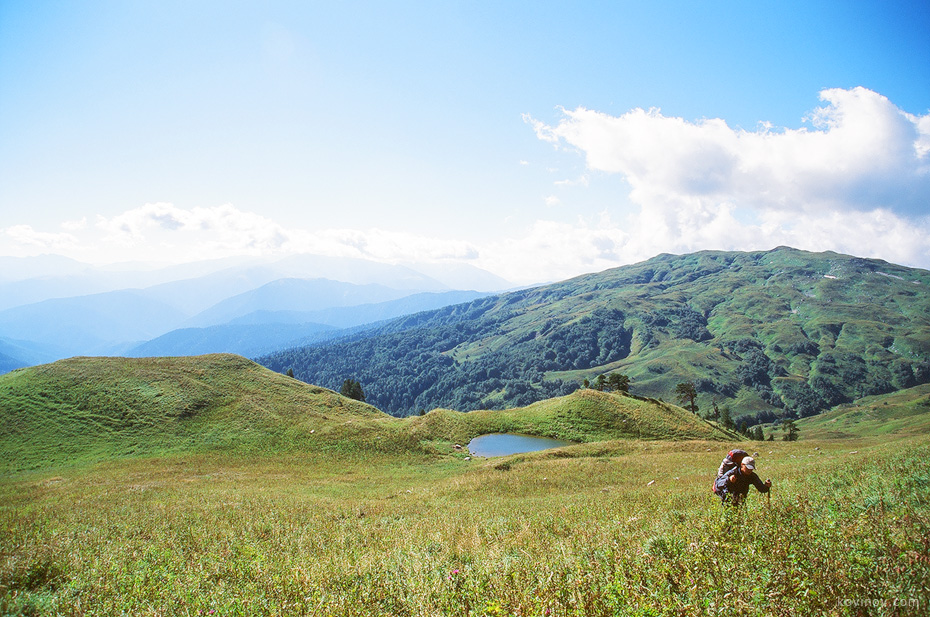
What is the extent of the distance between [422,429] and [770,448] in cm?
3659

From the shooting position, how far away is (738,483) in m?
9.25

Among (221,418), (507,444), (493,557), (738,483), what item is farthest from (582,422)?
(493,557)

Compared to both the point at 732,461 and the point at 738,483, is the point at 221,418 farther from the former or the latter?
the point at 738,483

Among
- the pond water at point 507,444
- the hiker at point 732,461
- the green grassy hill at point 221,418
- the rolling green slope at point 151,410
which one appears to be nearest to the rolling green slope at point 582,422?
the green grassy hill at point 221,418

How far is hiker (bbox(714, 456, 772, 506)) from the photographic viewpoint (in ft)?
29.5

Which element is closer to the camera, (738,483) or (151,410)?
(738,483)

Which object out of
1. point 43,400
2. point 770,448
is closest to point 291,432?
point 43,400

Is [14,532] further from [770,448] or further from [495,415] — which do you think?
[770,448]

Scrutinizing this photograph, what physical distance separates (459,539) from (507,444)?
A: 38.2 m

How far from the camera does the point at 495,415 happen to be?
5634cm

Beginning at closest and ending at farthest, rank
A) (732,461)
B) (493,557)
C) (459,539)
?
1. (493,557)
2. (732,461)
3. (459,539)

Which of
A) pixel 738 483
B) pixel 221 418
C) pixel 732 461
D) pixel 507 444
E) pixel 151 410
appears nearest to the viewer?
pixel 738 483

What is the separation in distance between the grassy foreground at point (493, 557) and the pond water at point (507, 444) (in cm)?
2697

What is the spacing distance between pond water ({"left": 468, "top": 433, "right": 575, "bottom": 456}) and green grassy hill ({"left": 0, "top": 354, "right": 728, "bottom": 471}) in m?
1.45
